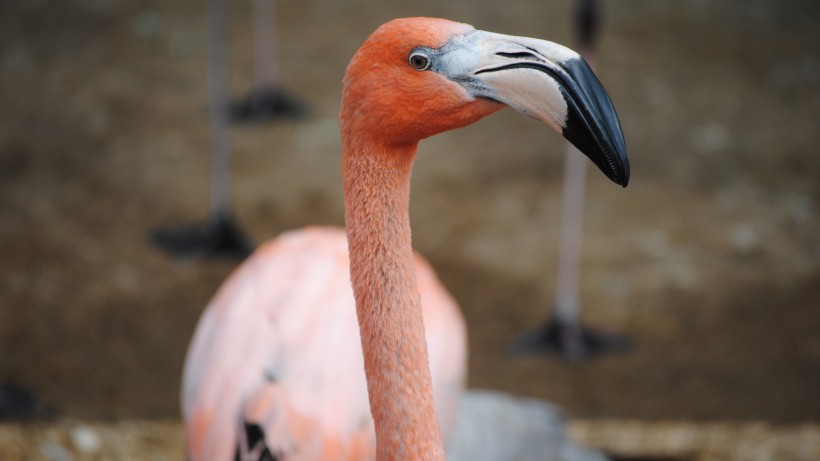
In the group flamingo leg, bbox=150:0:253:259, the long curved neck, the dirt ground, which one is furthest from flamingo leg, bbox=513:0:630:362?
the long curved neck

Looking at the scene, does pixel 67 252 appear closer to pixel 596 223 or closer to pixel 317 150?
pixel 317 150

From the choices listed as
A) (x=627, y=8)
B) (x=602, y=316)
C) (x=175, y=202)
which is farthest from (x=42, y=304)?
(x=627, y=8)

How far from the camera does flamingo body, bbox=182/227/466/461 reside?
8.57ft

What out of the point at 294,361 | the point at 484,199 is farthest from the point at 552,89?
the point at 484,199

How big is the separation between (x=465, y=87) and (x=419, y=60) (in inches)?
4.0

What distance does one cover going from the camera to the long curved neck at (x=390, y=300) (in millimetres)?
1917

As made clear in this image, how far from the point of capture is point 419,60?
5.92ft

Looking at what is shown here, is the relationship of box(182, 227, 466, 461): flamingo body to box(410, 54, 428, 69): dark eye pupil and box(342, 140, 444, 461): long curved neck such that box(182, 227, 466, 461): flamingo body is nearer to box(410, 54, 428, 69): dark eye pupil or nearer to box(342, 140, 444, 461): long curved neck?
box(342, 140, 444, 461): long curved neck

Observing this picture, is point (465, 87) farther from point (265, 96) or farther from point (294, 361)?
point (265, 96)

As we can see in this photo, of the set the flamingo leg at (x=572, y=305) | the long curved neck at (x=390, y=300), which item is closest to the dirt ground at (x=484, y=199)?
the flamingo leg at (x=572, y=305)

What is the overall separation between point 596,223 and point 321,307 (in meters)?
2.90

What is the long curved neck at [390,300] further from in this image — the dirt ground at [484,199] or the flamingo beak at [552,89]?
the dirt ground at [484,199]

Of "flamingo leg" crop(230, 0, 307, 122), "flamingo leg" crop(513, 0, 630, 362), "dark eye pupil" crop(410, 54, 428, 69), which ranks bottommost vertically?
"flamingo leg" crop(513, 0, 630, 362)

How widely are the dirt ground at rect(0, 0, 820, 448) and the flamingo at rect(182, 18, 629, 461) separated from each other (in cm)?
152
